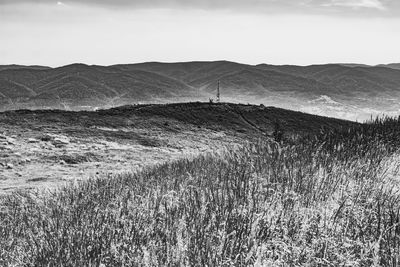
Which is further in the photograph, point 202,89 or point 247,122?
point 202,89

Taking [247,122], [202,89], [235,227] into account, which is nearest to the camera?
[235,227]

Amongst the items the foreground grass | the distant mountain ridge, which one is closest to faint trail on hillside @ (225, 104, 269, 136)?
the foreground grass

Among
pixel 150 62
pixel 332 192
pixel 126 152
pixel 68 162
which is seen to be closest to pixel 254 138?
pixel 126 152

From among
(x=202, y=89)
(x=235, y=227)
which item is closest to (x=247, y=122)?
(x=235, y=227)

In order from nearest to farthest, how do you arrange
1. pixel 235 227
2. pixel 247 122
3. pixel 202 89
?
pixel 235 227 < pixel 247 122 < pixel 202 89

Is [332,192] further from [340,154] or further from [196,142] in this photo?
[196,142]

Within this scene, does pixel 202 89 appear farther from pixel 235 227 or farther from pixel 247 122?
pixel 235 227

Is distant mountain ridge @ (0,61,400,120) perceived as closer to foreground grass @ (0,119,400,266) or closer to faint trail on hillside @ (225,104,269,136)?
faint trail on hillside @ (225,104,269,136)

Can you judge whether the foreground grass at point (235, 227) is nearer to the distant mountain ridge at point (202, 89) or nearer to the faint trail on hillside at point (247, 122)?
the faint trail on hillside at point (247, 122)

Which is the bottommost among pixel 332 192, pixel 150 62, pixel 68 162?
pixel 68 162
